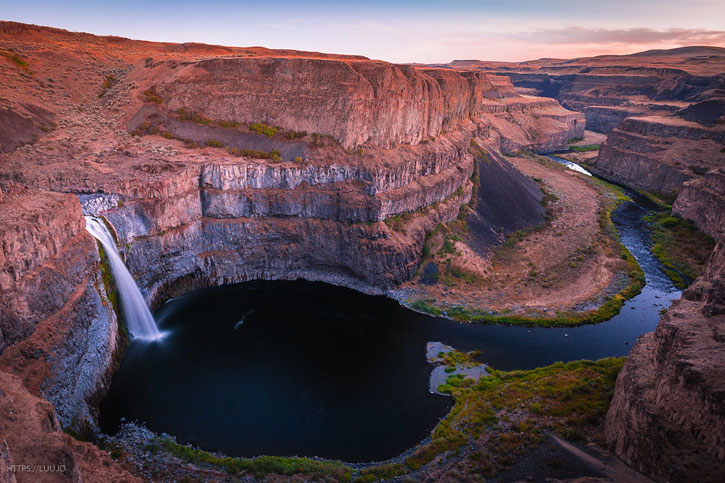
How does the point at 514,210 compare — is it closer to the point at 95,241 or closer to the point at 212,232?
the point at 212,232

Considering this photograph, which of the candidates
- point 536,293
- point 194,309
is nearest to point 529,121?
point 536,293

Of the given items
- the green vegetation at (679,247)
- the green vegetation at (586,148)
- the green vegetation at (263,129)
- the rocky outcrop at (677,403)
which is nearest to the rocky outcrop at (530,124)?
the green vegetation at (586,148)

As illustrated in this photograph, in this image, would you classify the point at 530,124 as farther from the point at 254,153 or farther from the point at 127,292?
the point at 127,292

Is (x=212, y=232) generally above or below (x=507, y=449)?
above

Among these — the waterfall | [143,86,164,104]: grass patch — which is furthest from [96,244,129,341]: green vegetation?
[143,86,164,104]: grass patch

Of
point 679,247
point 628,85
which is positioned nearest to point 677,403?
point 679,247
